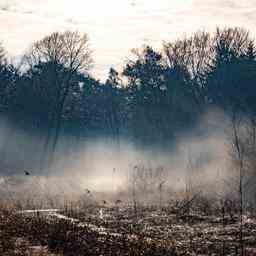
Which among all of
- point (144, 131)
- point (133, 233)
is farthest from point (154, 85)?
point (133, 233)

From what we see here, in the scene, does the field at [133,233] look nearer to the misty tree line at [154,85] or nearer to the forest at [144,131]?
the forest at [144,131]

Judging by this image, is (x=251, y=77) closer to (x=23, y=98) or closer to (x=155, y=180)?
(x=155, y=180)

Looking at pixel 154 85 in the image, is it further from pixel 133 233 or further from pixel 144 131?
pixel 133 233

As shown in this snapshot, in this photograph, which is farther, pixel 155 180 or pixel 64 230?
pixel 155 180

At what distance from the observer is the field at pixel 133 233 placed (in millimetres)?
17391

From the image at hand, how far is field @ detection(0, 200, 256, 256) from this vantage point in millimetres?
17391

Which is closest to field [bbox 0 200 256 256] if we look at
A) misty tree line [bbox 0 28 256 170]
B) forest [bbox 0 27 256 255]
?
forest [bbox 0 27 256 255]

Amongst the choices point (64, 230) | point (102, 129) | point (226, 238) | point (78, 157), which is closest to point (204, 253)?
point (226, 238)

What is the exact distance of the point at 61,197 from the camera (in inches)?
1561

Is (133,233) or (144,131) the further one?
(144,131)

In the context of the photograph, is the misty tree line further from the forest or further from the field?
the field

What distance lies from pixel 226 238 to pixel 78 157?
175 ft

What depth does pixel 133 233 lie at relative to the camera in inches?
849

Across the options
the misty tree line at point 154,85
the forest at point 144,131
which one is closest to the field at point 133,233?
the forest at point 144,131
